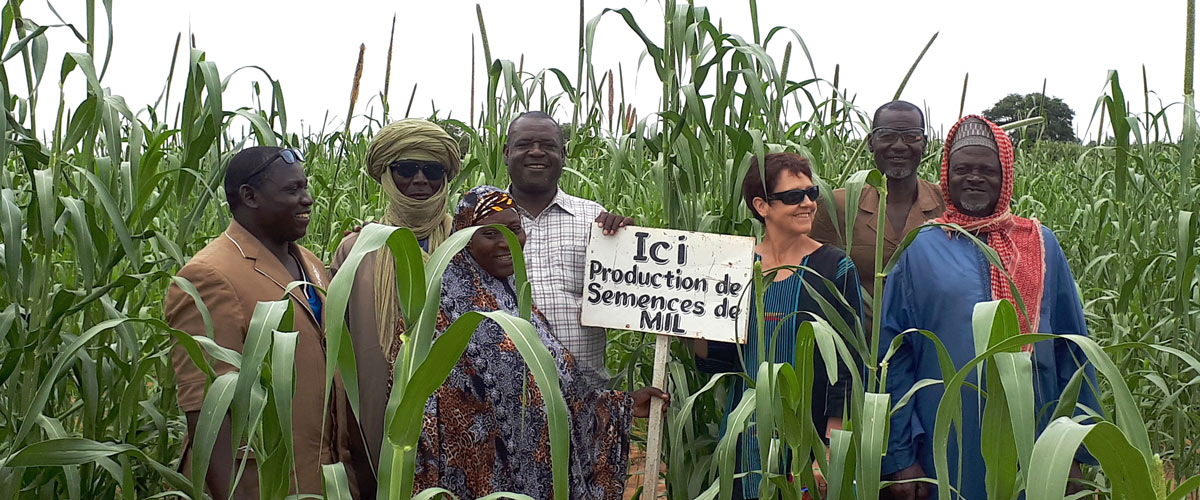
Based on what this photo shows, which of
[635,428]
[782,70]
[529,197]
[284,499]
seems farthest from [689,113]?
[635,428]

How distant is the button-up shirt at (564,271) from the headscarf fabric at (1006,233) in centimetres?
86

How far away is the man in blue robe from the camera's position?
2.15m

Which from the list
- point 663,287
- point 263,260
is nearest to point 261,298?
point 263,260

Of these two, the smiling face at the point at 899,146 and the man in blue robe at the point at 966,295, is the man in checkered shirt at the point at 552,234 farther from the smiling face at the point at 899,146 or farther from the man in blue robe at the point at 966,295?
the smiling face at the point at 899,146

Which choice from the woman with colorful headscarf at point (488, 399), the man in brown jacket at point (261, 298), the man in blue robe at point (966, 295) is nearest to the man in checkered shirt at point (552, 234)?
the woman with colorful headscarf at point (488, 399)

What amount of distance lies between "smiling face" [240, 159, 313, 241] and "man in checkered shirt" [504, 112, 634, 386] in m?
0.54

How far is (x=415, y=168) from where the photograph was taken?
238 centimetres

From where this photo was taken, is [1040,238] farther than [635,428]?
No

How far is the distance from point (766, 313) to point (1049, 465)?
4.24 ft

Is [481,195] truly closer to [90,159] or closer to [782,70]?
[90,159]

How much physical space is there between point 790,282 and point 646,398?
0.44 metres

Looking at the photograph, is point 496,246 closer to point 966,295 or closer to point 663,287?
point 663,287

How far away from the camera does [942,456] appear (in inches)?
54.7

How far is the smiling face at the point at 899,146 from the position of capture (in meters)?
2.76
